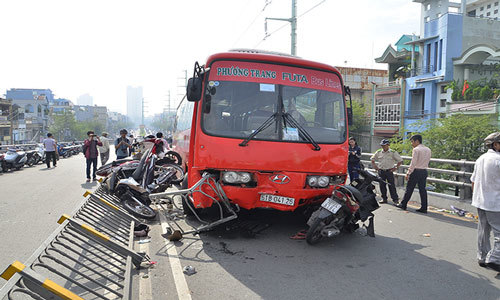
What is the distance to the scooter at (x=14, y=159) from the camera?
1673cm

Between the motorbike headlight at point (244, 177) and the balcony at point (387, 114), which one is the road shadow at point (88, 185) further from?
the balcony at point (387, 114)

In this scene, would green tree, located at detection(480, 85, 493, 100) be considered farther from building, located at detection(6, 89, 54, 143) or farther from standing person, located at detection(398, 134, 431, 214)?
building, located at detection(6, 89, 54, 143)

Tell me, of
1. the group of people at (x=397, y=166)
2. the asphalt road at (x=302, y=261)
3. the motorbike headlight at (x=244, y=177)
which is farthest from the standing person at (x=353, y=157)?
the motorbike headlight at (x=244, y=177)

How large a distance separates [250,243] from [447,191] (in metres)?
9.63

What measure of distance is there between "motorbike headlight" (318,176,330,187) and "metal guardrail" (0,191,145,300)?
2.85 meters

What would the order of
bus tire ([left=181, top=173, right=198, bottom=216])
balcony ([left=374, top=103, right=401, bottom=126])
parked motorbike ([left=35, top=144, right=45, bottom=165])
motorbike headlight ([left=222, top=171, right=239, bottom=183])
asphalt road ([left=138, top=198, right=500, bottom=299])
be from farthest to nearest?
balcony ([left=374, top=103, right=401, bottom=126]) → parked motorbike ([left=35, top=144, right=45, bottom=165]) → bus tire ([left=181, top=173, right=198, bottom=216]) → motorbike headlight ([left=222, top=171, right=239, bottom=183]) → asphalt road ([left=138, top=198, right=500, bottom=299])

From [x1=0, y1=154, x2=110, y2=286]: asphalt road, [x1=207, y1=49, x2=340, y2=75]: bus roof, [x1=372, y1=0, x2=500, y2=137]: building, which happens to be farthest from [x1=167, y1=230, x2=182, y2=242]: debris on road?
[x1=372, y1=0, x2=500, y2=137]: building

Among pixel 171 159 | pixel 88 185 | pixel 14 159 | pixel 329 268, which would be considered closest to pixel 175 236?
pixel 329 268

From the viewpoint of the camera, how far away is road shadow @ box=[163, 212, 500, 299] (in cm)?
402

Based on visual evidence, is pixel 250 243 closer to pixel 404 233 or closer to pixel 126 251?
pixel 126 251

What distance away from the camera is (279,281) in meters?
4.27

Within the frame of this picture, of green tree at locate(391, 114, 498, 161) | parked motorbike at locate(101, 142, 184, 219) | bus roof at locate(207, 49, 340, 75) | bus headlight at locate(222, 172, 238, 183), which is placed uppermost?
bus roof at locate(207, 49, 340, 75)

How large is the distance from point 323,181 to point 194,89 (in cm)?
254

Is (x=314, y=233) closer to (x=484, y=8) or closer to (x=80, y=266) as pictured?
(x=80, y=266)
